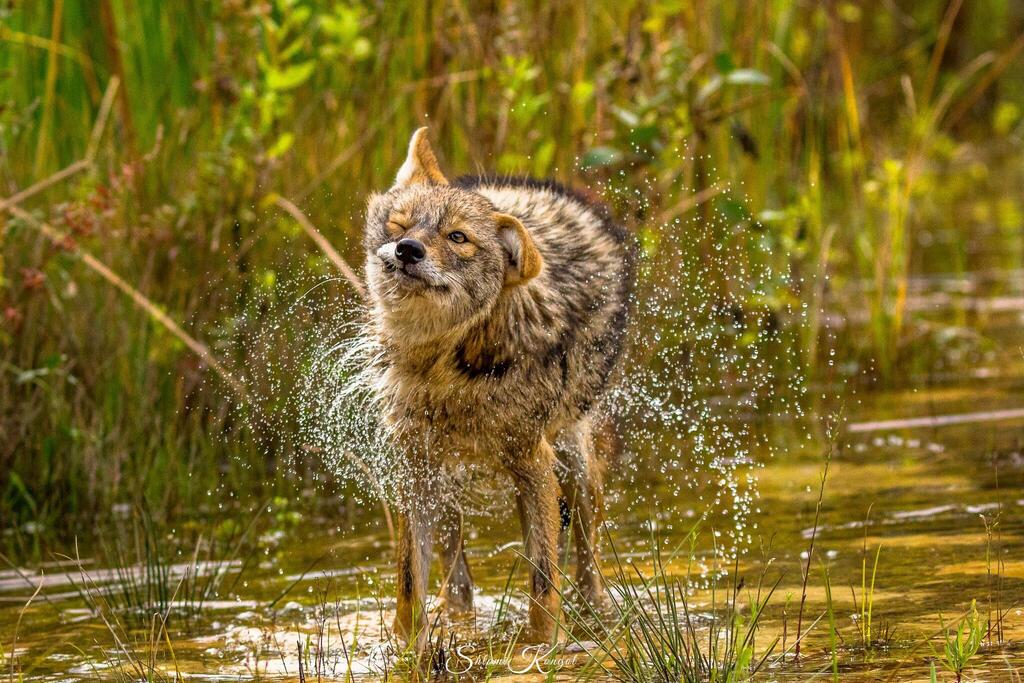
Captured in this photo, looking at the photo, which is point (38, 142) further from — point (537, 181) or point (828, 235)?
point (828, 235)

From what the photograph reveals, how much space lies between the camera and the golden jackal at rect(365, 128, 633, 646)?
15.5 ft

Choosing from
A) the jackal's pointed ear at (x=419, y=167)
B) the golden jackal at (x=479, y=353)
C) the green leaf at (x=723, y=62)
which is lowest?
the golden jackal at (x=479, y=353)

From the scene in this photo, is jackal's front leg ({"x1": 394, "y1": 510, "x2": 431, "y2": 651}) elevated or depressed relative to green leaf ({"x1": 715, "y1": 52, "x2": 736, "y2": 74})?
depressed

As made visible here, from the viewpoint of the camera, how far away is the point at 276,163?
7414 millimetres

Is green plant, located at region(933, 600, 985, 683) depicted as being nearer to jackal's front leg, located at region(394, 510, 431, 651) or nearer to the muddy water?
the muddy water

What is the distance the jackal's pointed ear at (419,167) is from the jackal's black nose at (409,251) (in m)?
0.66

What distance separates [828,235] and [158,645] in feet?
15.0

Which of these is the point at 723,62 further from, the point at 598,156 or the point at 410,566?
the point at 410,566

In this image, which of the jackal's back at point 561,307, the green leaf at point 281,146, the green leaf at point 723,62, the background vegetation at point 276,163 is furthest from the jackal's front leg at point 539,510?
the green leaf at point 723,62

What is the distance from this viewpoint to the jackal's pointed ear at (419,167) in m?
5.29

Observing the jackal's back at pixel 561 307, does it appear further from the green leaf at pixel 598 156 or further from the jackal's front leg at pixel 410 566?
the green leaf at pixel 598 156

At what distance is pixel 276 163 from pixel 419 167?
2.21m

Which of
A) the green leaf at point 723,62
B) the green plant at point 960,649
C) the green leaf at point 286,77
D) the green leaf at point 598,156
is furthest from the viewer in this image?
the green leaf at point 723,62

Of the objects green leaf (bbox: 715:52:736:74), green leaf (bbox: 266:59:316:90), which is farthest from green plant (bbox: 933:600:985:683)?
green leaf (bbox: 715:52:736:74)
